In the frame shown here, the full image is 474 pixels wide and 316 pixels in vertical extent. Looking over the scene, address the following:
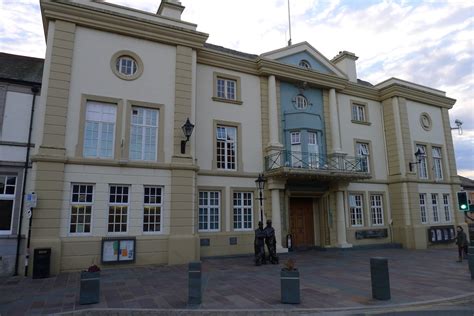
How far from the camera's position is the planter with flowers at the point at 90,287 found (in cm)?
730

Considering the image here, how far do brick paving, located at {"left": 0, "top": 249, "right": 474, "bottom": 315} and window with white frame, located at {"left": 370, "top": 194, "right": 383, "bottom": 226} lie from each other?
6.90 m

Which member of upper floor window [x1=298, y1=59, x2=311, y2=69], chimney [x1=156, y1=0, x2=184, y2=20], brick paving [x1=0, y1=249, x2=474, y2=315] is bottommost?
brick paving [x1=0, y1=249, x2=474, y2=315]

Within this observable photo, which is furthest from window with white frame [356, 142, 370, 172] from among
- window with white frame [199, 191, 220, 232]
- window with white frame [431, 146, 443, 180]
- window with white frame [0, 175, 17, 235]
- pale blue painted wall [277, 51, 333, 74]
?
window with white frame [0, 175, 17, 235]

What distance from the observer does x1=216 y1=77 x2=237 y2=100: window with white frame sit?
1697 cm

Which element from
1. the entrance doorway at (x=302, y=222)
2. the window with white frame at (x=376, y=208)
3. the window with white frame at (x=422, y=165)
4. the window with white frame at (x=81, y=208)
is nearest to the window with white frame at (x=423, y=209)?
the window with white frame at (x=422, y=165)

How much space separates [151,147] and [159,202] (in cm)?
238

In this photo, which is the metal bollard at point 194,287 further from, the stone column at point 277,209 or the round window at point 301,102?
the round window at point 301,102

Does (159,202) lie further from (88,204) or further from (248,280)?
(248,280)

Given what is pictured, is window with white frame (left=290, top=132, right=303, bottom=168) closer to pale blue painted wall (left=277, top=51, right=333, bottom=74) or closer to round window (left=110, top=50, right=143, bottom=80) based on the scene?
pale blue painted wall (left=277, top=51, right=333, bottom=74)

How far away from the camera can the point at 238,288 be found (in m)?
8.91

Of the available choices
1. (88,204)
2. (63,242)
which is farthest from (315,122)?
(63,242)

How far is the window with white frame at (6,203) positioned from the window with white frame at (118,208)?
402 cm

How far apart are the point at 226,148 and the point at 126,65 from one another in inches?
236

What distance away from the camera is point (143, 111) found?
1423 cm
